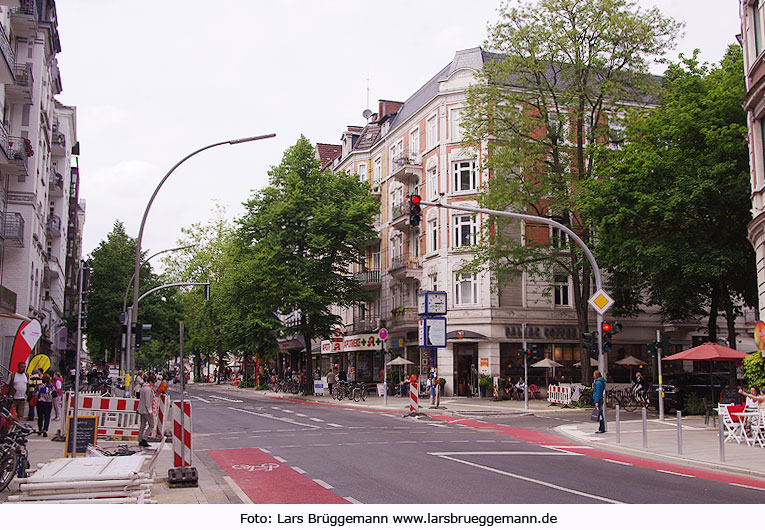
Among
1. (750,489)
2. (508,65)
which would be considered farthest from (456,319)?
(750,489)

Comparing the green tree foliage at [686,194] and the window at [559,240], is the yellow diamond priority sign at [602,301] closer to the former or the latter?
the green tree foliage at [686,194]

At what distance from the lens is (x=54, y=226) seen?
51.0m

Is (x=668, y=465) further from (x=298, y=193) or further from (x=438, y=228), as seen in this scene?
(x=298, y=193)

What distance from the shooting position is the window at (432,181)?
150ft

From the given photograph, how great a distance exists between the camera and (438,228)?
45000 mm

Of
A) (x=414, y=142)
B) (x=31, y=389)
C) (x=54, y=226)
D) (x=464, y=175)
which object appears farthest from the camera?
(x=54, y=226)

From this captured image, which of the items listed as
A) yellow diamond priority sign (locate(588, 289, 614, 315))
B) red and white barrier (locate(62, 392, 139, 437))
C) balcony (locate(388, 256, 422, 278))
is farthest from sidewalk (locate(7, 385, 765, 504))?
balcony (locate(388, 256, 422, 278))

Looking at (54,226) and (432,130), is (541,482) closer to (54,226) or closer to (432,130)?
(432,130)

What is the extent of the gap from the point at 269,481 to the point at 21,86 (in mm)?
25900

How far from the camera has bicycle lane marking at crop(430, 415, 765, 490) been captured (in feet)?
41.4

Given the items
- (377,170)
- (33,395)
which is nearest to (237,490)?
(33,395)

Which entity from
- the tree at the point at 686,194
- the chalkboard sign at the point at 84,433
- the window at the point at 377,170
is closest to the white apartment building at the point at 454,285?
the window at the point at 377,170

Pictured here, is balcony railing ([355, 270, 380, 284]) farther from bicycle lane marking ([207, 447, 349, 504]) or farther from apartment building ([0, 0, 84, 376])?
bicycle lane marking ([207, 447, 349, 504])

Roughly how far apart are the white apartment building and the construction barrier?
313 cm
